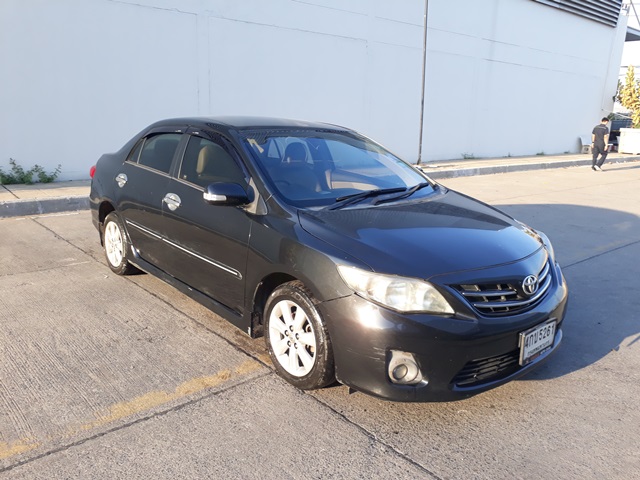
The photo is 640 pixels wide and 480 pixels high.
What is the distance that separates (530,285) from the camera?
3.20 meters

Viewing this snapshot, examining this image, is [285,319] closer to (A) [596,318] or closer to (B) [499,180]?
(A) [596,318]

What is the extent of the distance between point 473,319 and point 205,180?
2.19 meters

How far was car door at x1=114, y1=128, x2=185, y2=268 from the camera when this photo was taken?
4.50 m

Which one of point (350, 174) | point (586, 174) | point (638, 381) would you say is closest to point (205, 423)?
point (350, 174)

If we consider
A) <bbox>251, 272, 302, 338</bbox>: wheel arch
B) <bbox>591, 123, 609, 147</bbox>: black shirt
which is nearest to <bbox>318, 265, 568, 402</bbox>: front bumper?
<bbox>251, 272, 302, 338</bbox>: wheel arch

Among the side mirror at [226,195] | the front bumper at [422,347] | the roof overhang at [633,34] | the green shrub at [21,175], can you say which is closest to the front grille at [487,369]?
the front bumper at [422,347]

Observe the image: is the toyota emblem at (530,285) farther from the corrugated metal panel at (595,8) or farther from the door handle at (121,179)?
the corrugated metal panel at (595,8)

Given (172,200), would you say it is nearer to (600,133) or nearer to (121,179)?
(121,179)

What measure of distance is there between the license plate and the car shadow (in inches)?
15.3

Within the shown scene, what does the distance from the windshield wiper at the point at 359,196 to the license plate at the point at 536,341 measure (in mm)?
1365

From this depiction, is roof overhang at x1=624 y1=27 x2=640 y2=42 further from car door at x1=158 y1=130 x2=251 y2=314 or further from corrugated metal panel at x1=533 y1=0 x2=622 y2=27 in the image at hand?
car door at x1=158 y1=130 x2=251 y2=314

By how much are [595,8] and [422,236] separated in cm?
2312

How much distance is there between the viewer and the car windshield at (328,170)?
3758mm

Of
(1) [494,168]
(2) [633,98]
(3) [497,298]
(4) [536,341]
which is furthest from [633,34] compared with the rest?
(3) [497,298]
